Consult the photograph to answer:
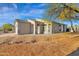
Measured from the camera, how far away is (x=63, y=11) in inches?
104

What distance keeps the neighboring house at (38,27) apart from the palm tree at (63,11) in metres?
0.09

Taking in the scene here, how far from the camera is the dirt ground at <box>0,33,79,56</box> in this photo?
2590mm

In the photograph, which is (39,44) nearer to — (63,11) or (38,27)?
(38,27)

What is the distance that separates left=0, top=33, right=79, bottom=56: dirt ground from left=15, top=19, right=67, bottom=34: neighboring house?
2.1 inches

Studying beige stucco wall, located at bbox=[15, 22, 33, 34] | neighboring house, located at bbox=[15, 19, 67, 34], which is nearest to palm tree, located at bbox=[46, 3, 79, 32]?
neighboring house, located at bbox=[15, 19, 67, 34]

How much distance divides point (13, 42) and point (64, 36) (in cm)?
59

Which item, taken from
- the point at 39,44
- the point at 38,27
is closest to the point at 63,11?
the point at 38,27

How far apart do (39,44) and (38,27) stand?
0.65 feet

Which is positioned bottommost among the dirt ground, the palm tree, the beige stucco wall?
the dirt ground

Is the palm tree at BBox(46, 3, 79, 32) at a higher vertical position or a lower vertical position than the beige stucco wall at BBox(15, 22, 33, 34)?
higher

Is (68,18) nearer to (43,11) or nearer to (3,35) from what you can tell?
(43,11)

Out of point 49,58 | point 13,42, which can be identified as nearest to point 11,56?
point 13,42

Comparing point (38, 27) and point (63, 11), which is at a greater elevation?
point (63, 11)

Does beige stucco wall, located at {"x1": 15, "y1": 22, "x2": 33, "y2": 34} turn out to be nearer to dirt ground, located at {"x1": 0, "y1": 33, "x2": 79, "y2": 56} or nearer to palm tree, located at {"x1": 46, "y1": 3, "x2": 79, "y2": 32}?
dirt ground, located at {"x1": 0, "y1": 33, "x2": 79, "y2": 56}
